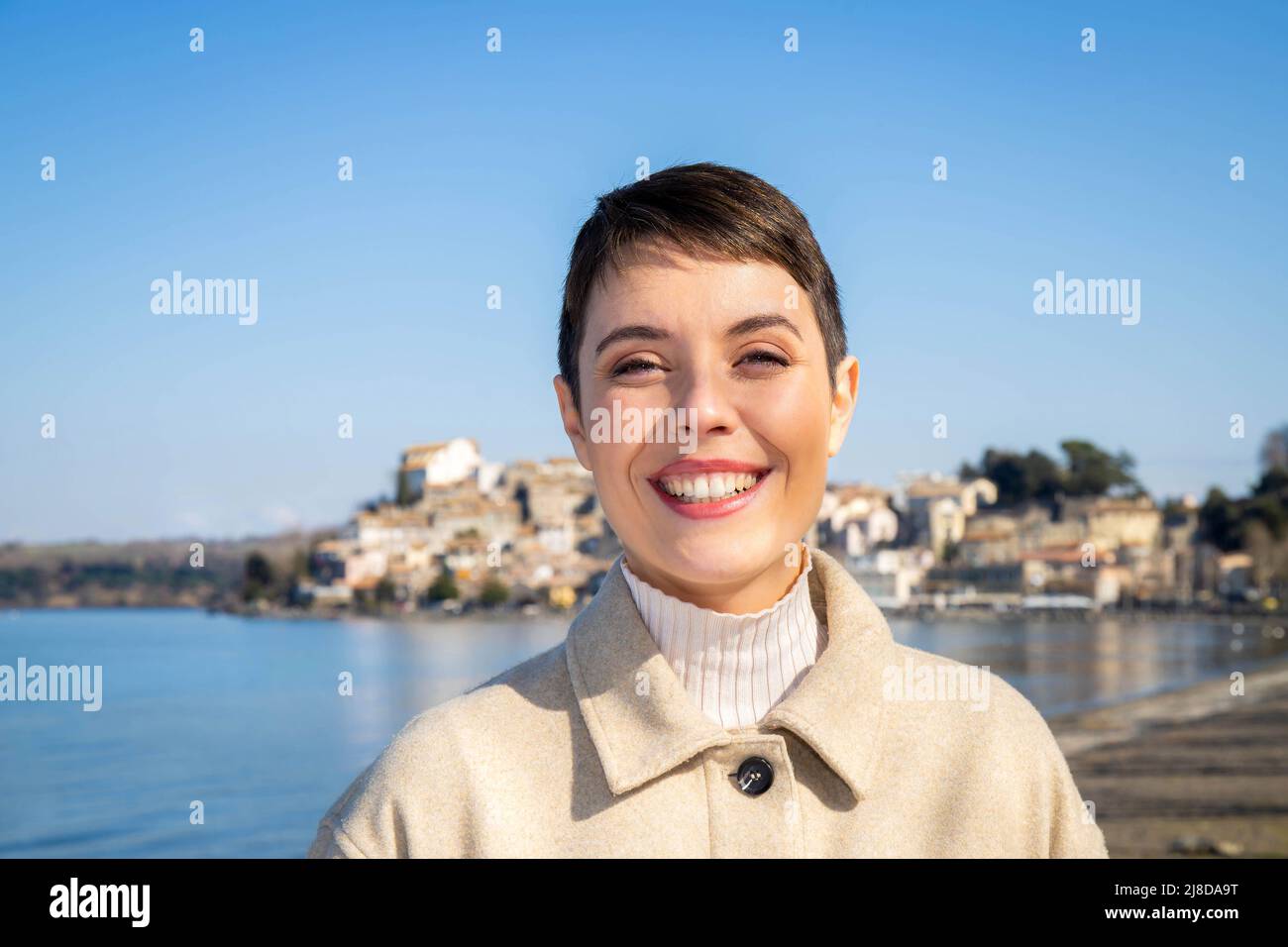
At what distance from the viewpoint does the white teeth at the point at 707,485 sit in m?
1.08

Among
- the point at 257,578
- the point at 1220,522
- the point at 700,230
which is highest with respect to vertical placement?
the point at 700,230

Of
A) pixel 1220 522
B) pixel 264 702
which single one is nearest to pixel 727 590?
pixel 264 702

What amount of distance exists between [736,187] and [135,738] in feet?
105

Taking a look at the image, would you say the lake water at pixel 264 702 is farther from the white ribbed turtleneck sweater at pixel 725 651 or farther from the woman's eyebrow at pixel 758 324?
the woman's eyebrow at pixel 758 324

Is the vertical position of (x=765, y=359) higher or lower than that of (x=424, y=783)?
higher

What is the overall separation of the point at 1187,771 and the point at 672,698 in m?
13.8

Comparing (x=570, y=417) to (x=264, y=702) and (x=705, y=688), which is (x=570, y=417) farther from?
(x=264, y=702)

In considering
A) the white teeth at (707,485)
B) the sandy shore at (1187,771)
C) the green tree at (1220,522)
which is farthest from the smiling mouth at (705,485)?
the green tree at (1220,522)

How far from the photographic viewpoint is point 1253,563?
53.5 meters

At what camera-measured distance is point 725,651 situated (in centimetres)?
115

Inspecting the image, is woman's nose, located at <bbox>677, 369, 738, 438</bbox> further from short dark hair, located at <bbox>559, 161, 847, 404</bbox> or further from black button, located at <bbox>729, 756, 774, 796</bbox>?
black button, located at <bbox>729, 756, 774, 796</bbox>

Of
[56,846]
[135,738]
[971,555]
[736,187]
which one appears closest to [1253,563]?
[971,555]

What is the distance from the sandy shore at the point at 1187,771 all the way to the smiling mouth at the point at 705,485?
22.8ft
